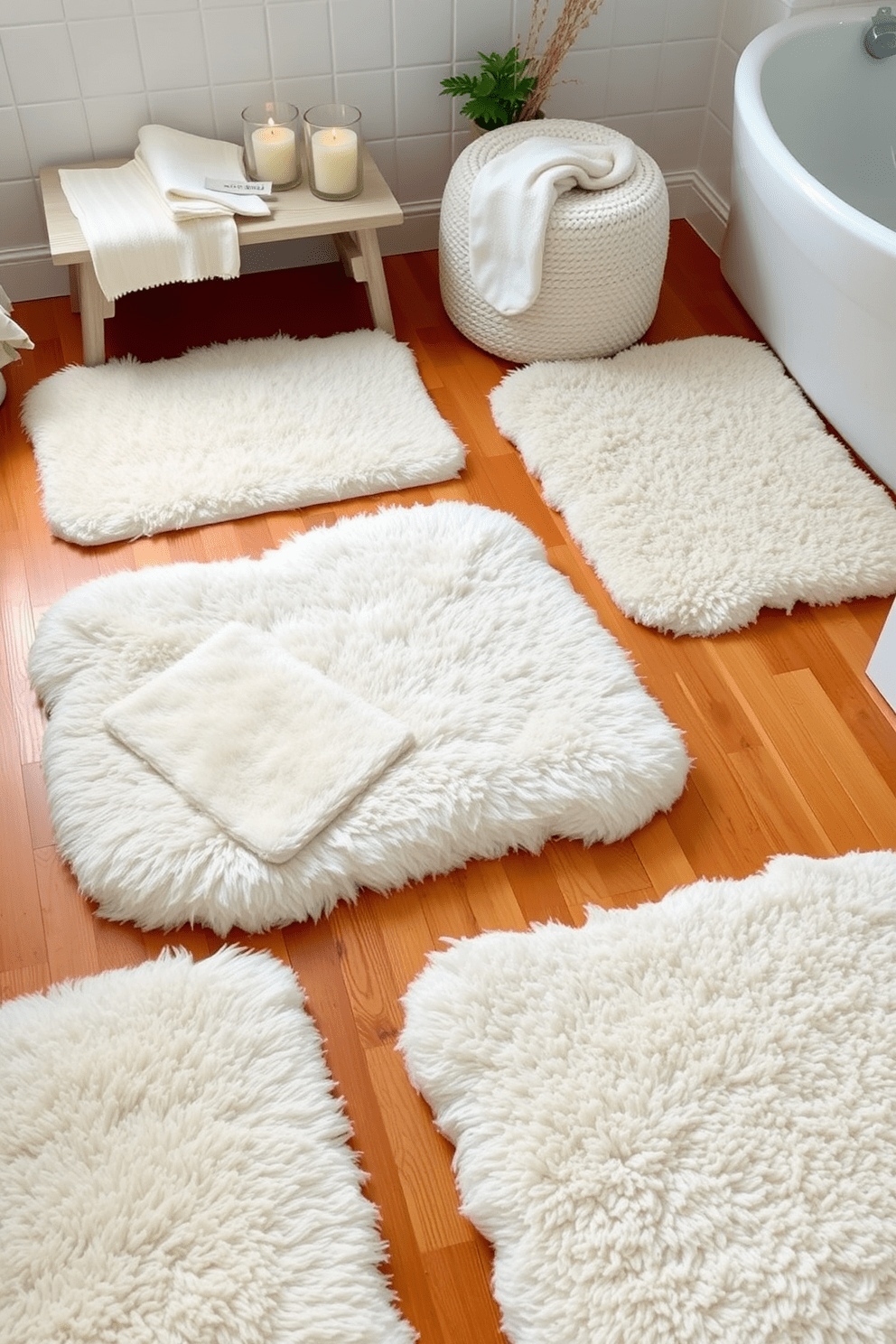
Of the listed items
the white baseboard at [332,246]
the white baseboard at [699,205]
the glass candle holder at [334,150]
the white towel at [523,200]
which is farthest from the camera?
the white baseboard at [699,205]

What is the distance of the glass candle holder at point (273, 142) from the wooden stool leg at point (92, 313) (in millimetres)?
417

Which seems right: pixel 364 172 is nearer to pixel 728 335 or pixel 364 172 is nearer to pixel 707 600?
pixel 728 335

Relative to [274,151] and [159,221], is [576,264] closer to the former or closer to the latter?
[274,151]

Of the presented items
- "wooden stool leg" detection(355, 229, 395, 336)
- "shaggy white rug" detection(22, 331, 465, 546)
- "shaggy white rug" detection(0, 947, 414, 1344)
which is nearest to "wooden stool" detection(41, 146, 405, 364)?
"wooden stool leg" detection(355, 229, 395, 336)

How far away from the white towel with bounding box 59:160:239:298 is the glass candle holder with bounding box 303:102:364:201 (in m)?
0.23

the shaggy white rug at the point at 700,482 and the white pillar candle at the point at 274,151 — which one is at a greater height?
the white pillar candle at the point at 274,151

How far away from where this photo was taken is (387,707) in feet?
6.12

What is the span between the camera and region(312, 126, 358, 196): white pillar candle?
2.43 metres

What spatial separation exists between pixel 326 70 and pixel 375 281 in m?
0.49

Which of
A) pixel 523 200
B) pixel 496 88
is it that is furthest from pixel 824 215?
pixel 496 88

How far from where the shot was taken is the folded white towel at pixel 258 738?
1.72 m

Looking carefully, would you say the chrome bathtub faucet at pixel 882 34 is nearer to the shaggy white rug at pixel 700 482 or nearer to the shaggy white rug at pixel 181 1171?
the shaggy white rug at pixel 700 482

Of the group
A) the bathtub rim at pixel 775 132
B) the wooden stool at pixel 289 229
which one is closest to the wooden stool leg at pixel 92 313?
the wooden stool at pixel 289 229

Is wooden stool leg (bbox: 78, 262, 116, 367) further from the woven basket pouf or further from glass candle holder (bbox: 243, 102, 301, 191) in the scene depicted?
the woven basket pouf
